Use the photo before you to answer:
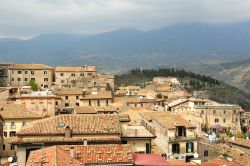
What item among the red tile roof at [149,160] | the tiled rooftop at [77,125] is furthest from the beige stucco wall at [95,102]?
the red tile roof at [149,160]

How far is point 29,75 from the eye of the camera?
11588 centimetres

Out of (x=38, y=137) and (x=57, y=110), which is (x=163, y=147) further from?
(x=57, y=110)

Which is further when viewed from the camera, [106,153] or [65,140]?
[65,140]

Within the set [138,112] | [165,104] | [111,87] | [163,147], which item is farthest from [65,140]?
[111,87]

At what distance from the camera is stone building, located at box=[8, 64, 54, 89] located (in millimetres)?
115375

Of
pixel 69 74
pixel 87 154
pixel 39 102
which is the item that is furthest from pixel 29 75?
pixel 87 154

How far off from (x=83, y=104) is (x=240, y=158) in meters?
41.6

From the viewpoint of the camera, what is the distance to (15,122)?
58.0 m

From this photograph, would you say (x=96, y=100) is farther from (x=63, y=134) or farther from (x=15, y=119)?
(x=63, y=134)

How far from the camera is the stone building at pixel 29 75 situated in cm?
11538

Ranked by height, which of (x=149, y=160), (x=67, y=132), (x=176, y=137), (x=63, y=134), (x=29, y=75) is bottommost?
(x=176, y=137)

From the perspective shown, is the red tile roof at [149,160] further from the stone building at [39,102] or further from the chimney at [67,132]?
the stone building at [39,102]

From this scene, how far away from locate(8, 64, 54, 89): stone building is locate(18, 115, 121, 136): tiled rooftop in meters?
77.2

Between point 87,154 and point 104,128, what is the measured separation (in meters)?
6.33
